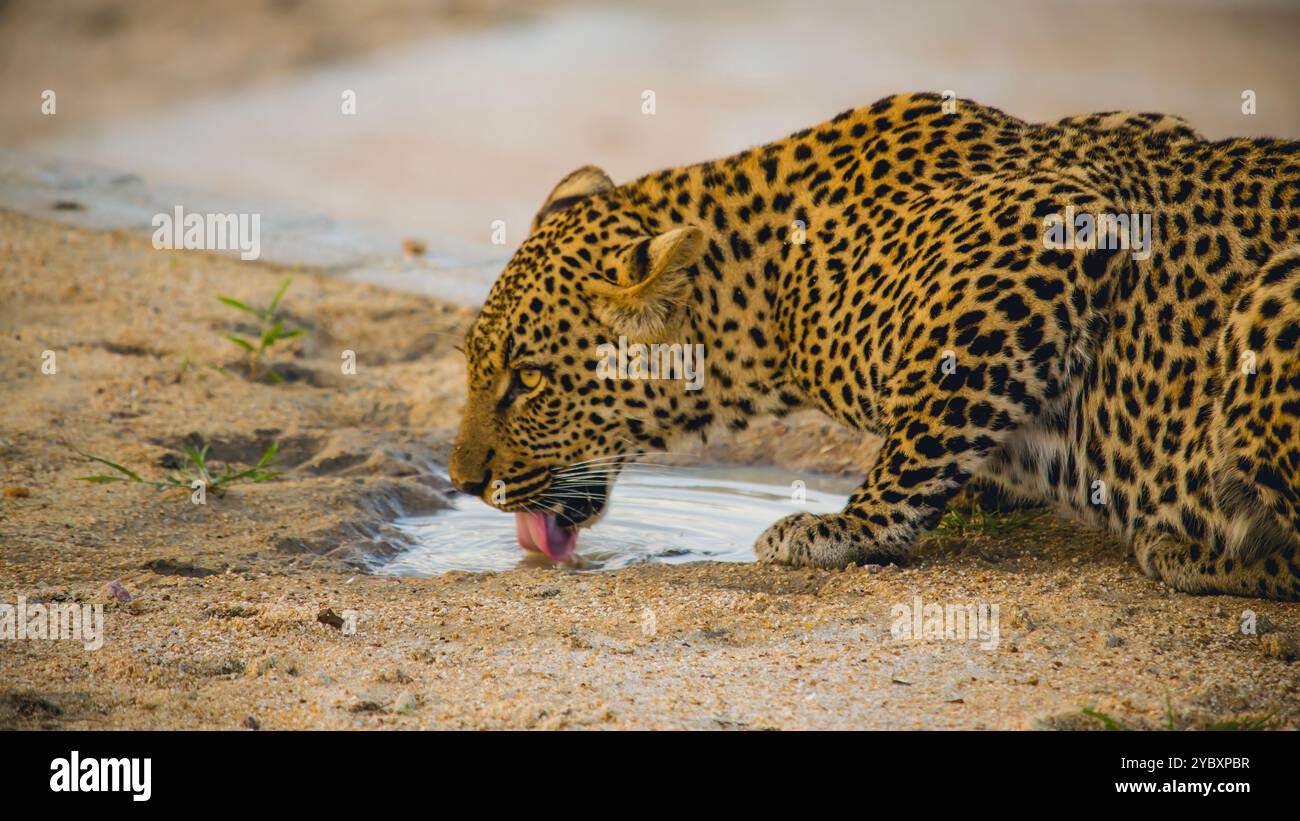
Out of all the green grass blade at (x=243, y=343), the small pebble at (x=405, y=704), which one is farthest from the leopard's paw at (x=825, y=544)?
the green grass blade at (x=243, y=343)

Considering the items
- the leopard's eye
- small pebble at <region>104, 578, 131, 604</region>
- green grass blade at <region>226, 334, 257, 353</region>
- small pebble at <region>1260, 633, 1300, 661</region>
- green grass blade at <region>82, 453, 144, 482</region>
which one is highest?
green grass blade at <region>226, 334, 257, 353</region>

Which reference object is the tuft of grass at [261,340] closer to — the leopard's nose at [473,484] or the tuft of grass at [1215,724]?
the leopard's nose at [473,484]

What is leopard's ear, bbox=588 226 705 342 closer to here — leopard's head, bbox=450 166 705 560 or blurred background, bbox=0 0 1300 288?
leopard's head, bbox=450 166 705 560

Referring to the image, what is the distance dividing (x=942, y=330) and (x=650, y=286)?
110 cm

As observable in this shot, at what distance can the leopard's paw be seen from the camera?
552 centimetres

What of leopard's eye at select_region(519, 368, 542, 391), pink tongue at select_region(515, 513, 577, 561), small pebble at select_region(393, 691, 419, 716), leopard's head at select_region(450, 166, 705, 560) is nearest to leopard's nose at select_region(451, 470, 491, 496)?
leopard's head at select_region(450, 166, 705, 560)

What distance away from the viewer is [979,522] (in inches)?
244

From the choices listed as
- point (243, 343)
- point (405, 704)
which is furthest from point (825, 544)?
point (243, 343)

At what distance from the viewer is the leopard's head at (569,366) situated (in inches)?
232

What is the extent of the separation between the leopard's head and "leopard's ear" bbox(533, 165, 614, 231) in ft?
0.81

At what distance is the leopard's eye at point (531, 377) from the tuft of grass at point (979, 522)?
65.7 inches

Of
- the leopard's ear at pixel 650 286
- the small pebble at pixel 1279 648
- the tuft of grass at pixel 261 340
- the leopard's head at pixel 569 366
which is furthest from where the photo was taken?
the tuft of grass at pixel 261 340

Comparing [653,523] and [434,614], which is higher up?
[653,523]

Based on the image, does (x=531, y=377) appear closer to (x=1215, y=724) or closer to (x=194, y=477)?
(x=194, y=477)
